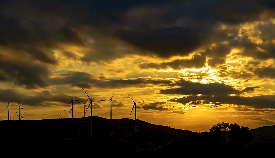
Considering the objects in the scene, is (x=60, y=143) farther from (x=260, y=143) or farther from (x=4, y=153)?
(x=260, y=143)

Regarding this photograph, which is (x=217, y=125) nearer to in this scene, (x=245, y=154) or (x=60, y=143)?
(x=245, y=154)

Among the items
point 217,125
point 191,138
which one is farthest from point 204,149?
point 217,125

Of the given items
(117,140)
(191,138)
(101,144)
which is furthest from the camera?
(117,140)

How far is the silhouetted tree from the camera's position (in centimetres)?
17750

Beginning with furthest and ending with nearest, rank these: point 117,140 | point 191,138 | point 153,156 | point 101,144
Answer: point 117,140
point 101,144
point 191,138
point 153,156

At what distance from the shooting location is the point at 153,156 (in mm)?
151375

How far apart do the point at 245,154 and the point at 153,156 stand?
139 feet

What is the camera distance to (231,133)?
598ft

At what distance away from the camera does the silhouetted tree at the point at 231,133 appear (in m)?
178

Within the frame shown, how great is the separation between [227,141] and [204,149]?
25.2 m

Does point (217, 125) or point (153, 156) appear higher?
point (217, 125)

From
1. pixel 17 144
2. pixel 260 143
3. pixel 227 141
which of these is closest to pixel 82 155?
pixel 17 144

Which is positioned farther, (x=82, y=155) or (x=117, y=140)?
(x=117, y=140)

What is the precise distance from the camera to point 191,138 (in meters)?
168
